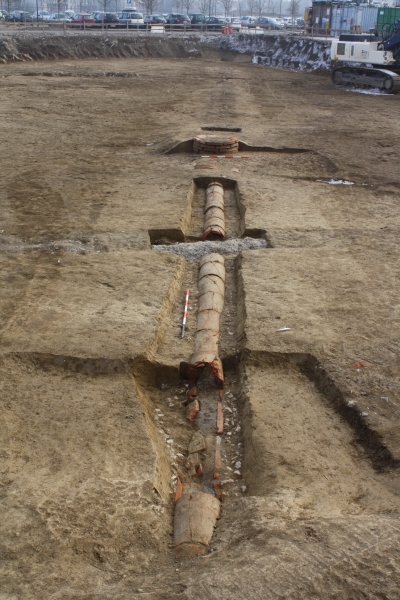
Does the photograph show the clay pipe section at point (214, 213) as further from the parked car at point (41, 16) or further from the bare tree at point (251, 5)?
the bare tree at point (251, 5)

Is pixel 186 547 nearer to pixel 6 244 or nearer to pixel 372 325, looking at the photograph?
pixel 372 325

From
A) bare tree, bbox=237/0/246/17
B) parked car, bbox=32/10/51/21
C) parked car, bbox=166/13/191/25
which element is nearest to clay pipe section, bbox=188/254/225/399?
parked car, bbox=166/13/191/25

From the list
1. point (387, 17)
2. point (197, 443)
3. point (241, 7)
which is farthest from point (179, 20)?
point (241, 7)

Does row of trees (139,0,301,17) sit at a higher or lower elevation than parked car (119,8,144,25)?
higher

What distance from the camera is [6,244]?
835cm

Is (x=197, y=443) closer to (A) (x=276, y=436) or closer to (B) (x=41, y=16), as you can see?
(A) (x=276, y=436)

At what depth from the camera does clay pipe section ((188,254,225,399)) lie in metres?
5.83

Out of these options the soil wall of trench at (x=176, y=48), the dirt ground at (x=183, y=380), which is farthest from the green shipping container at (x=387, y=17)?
the dirt ground at (x=183, y=380)

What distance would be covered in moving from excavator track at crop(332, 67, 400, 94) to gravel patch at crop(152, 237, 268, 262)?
1647cm

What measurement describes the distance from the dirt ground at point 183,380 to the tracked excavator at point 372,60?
476 inches

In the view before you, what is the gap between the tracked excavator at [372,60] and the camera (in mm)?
22906

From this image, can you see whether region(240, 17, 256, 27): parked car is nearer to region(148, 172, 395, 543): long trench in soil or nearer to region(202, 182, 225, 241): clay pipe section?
region(202, 182, 225, 241): clay pipe section

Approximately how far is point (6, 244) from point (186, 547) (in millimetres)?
5561

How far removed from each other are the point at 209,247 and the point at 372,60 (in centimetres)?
1794
